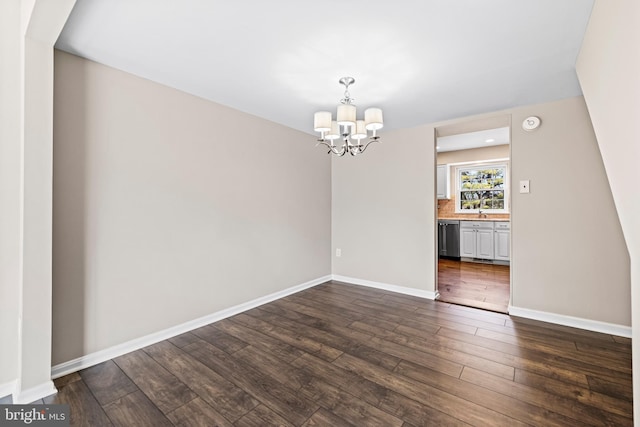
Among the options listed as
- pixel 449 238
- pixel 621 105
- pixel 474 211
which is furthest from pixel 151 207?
pixel 474 211

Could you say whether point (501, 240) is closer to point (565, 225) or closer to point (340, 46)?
point (565, 225)

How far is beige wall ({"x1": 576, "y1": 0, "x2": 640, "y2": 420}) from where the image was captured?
1.09 m

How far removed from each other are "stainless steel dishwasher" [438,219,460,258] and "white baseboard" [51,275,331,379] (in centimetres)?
419

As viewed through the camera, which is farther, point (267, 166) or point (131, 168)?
point (267, 166)

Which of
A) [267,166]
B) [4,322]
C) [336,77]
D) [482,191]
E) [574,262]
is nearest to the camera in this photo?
[4,322]

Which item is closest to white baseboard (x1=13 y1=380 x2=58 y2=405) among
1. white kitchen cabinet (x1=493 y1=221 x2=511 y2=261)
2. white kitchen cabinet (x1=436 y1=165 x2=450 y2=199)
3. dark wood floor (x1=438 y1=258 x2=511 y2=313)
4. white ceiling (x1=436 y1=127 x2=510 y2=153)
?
dark wood floor (x1=438 y1=258 x2=511 y2=313)

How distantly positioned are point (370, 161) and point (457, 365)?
281cm

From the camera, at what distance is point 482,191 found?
20.9 feet

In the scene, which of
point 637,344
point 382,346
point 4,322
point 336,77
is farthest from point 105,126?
point 637,344

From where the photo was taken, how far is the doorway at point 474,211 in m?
4.68

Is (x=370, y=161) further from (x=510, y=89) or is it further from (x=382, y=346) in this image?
(x=382, y=346)

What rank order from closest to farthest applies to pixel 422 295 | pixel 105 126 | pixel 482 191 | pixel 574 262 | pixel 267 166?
pixel 105 126, pixel 574 262, pixel 267 166, pixel 422 295, pixel 482 191

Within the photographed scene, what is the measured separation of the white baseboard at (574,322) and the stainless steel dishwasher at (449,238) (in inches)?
123

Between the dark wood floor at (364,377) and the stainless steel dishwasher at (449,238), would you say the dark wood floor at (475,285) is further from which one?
the dark wood floor at (364,377)
